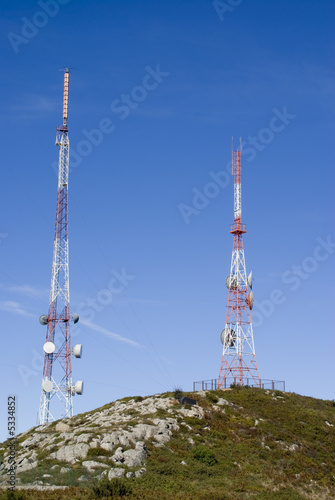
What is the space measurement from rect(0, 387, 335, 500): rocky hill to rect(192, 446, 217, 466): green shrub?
0.07m

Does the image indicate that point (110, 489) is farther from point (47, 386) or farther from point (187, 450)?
point (47, 386)

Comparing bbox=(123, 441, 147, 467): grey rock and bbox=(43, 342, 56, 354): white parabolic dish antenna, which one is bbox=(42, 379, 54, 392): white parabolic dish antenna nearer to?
bbox=(43, 342, 56, 354): white parabolic dish antenna

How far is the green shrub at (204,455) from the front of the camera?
4641 cm

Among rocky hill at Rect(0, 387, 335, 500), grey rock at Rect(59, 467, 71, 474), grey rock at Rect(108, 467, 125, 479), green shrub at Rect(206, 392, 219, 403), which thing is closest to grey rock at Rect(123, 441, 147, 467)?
rocky hill at Rect(0, 387, 335, 500)

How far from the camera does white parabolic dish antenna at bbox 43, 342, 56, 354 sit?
64.5m

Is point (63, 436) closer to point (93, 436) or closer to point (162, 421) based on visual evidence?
point (93, 436)

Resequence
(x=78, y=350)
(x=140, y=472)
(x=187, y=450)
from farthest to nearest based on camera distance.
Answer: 1. (x=78, y=350)
2. (x=187, y=450)
3. (x=140, y=472)

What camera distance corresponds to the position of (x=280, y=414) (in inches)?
2295

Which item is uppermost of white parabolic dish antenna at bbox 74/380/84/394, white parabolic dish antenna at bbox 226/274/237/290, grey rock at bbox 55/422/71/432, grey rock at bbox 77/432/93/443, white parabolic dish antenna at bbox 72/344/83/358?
white parabolic dish antenna at bbox 226/274/237/290

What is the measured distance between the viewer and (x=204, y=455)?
155ft

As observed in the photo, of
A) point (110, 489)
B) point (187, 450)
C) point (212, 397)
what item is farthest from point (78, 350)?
point (110, 489)

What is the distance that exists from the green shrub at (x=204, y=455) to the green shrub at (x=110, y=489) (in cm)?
801

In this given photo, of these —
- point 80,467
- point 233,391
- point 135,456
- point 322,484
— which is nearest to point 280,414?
point 233,391

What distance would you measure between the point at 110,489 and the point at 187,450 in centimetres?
1024
